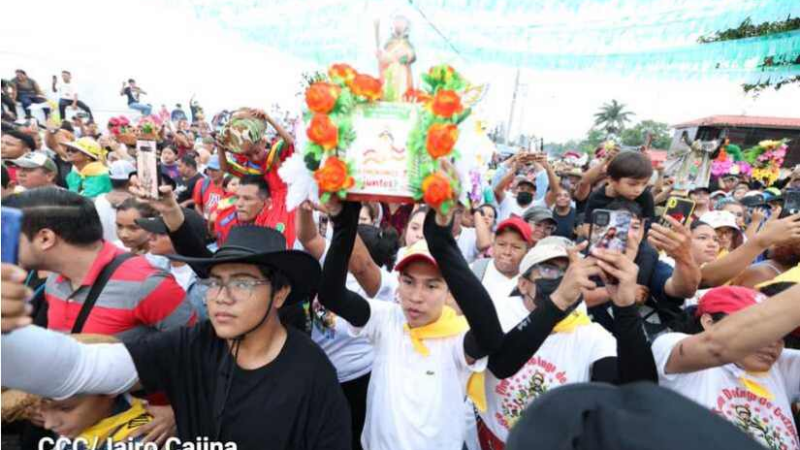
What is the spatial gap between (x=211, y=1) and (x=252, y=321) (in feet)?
14.7

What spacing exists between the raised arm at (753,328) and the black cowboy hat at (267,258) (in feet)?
5.44

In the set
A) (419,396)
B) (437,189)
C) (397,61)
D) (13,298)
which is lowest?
(419,396)

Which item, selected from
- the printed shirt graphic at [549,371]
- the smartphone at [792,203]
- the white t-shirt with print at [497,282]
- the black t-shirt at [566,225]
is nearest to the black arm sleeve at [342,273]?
the printed shirt graphic at [549,371]

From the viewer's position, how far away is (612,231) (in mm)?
1842

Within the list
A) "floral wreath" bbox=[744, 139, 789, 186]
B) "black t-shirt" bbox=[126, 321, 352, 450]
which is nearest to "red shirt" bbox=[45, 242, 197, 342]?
"black t-shirt" bbox=[126, 321, 352, 450]

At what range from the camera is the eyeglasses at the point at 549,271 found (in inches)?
95.9

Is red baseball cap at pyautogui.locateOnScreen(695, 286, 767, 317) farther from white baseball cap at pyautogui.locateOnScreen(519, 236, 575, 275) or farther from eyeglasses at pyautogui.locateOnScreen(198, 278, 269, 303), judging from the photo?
eyeglasses at pyautogui.locateOnScreen(198, 278, 269, 303)

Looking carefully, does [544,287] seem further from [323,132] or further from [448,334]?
[323,132]

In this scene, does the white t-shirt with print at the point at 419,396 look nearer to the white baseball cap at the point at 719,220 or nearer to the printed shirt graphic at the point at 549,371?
the printed shirt graphic at the point at 549,371

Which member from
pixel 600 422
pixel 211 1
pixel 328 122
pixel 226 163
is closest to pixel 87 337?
pixel 328 122

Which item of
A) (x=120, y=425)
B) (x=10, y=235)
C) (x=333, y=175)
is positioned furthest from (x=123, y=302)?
(x=333, y=175)

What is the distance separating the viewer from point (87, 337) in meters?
1.78

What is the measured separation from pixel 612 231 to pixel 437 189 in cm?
92

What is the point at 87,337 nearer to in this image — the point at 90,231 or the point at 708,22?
the point at 90,231
